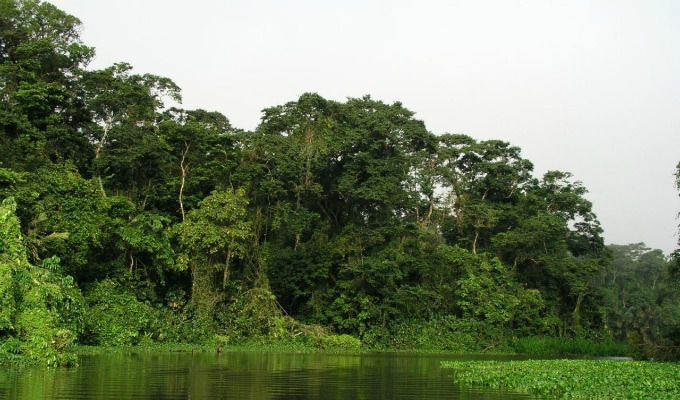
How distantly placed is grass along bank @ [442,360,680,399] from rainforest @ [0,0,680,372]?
793 cm

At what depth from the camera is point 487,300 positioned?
131 ft

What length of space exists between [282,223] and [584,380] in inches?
908

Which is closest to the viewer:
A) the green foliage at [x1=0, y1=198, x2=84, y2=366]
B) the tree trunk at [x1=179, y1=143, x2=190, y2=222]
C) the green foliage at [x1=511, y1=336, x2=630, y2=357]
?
the green foliage at [x1=0, y1=198, x2=84, y2=366]

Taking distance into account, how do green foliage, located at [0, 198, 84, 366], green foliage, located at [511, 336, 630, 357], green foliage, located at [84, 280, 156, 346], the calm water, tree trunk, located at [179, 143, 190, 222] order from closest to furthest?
the calm water
green foliage, located at [0, 198, 84, 366]
green foliage, located at [84, 280, 156, 346]
tree trunk, located at [179, 143, 190, 222]
green foliage, located at [511, 336, 630, 357]

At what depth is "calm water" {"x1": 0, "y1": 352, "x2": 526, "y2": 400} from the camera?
13.8 meters

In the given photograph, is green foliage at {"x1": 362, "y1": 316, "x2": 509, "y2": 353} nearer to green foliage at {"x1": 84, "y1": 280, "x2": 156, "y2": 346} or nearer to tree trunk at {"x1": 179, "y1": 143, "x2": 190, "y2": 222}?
tree trunk at {"x1": 179, "y1": 143, "x2": 190, "y2": 222}

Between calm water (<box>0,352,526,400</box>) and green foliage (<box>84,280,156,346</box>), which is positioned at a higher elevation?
green foliage (<box>84,280,156,346</box>)

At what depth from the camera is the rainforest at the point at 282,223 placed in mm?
29297

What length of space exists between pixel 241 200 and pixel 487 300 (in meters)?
15.8

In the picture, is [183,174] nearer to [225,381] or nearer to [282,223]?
[282,223]

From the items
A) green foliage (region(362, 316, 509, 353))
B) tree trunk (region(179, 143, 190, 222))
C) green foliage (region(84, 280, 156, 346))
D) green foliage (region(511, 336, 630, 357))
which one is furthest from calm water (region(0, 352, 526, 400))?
green foliage (region(511, 336, 630, 357))

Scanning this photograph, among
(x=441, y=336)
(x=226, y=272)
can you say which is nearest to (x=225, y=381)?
(x=226, y=272)

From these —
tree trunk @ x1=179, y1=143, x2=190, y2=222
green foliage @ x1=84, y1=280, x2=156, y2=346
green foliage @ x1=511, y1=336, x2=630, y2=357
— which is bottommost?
green foliage @ x1=511, y1=336, x2=630, y2=357

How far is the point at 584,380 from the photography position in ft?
54.9
